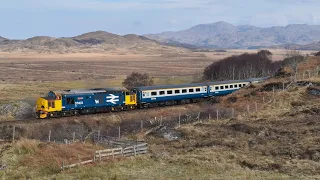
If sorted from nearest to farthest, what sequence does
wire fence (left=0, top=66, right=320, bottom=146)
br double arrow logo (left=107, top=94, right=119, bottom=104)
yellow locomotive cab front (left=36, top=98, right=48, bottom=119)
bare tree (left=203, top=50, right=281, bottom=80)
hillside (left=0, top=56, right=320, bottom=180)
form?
hillside (left=0, top=56, right=320, bottom=180)
wire fence (left=0, top=66, right=320, bottom=146)
yellow locomotive cab front (left=36, top=98, right=48, bottom=119)
br double arrow logo (left=107, top=94, right=119, bottom=104)
bare tree (left=203, top=50, right=281, bottom=80)

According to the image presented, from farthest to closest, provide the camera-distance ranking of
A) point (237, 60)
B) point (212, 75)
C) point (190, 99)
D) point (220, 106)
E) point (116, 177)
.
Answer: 1. point (237, 60)
2. point (212, 75)
3. point (190, 99)
4. point (220, 106)
5. point (116, 177)

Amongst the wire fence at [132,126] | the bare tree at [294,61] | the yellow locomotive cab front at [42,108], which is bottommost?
the wire fence at [132,126]

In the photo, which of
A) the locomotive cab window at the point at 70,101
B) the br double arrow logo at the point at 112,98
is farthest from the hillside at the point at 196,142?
the br double arrow logo at the point at 112,98

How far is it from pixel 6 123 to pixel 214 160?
84.1 ft

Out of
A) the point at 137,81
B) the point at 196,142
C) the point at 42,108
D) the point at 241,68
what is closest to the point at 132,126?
the point at 42,108

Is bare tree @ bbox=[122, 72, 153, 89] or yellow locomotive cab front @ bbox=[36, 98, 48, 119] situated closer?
yellow locomotive cab front @ bbox=[36, 98, 48, 119]

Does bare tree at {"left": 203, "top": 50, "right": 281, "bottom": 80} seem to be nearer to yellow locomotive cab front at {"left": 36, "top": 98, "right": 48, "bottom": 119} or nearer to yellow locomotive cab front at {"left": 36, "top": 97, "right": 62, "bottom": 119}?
yellow locomotive cab front at {"left": 36, "top": 97, "right": 62, "bottom": 119}

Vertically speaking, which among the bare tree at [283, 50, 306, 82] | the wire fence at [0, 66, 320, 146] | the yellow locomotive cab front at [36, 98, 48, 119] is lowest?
the wire fence at [0, 66, 320, 146]

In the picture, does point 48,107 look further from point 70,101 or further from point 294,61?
point 294,61

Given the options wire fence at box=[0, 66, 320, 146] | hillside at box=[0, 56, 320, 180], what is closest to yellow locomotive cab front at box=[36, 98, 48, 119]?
hillside at box=[0, 56, 320, 180]

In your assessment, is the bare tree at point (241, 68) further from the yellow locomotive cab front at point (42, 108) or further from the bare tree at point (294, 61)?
the yellow locomotive cab front at point (42, 108)

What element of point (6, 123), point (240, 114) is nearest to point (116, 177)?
point (6, 123)

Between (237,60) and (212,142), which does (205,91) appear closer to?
(212,142)

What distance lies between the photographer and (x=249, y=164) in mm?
27906
